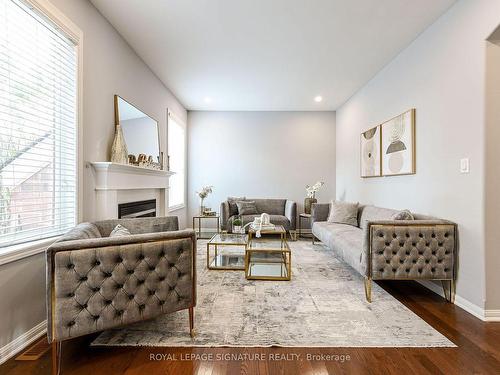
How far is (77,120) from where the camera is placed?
242 centimetres

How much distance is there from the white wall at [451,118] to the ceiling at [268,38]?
0.27 m

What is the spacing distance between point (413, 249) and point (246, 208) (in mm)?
3554

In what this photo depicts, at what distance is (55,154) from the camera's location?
7.34 ft

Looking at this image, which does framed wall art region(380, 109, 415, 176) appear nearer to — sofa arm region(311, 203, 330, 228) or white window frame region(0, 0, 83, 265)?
sofa arm region(311, 203, 330, 228)

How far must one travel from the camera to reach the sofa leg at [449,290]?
2.54 m

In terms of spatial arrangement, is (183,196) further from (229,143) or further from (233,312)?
(233,312)

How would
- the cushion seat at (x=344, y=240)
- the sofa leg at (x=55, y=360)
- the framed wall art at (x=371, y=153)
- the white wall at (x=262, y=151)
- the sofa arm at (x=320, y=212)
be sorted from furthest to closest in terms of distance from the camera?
the white wall at (x=262, y=151) < the sofa arm at (x=320, y=212) < the framed wall art at (x=371, y=153) < the cushion seat at (x=344, y=240) < the sofa leg at (x=55, y=360)

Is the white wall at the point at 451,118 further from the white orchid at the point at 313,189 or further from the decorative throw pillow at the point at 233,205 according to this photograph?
the decorative throw pillow at the point at 233,205

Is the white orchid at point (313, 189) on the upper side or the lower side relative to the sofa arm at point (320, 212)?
upper

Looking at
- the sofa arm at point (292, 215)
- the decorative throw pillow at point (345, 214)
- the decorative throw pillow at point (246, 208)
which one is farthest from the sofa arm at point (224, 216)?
the decorative throw pillow at point (345, 214)

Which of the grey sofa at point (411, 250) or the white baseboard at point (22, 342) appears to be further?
the grey sofa at point (411, 250)

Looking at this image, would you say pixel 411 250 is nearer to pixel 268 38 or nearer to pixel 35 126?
pixel 268 38

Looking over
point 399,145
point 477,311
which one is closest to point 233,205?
point 399,145

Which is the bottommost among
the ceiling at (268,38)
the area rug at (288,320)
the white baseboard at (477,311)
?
the area rug at (288,320)
